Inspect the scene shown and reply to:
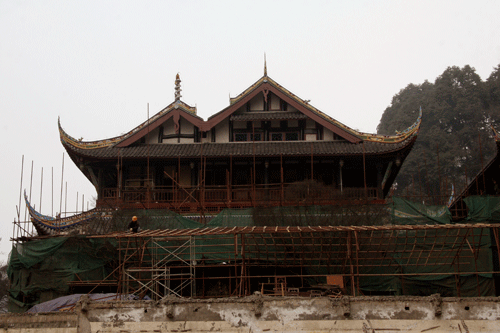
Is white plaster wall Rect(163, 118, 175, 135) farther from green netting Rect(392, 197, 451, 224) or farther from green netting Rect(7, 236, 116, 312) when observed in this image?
green netting Rect(392, 197, 451, 224)

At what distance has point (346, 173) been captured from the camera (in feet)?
87.1

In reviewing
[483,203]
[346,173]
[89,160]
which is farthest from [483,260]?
[89,160]

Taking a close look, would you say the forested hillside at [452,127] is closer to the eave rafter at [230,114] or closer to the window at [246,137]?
the eave rafter at [230,114]

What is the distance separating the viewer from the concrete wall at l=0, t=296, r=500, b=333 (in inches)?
477

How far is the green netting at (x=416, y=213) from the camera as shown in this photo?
2000cm

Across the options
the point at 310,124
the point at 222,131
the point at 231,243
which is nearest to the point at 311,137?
the point at 310,124

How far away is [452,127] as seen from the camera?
5366cm

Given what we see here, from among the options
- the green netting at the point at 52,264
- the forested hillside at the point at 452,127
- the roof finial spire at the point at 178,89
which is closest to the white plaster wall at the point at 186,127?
the roof finial spire at the point at 178,89

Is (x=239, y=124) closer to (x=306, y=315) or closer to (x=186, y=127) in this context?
(x=186, y=127)

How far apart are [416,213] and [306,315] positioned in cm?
947

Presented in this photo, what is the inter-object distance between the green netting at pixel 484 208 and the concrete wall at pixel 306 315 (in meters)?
8.81

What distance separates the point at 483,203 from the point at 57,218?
58.6 ft

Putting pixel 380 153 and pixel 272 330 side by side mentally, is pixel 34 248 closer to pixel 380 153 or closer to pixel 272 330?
pixel 272 330

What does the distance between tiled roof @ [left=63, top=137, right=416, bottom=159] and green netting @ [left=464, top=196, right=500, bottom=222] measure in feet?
15.9
